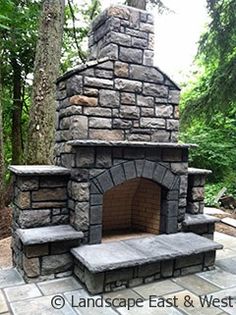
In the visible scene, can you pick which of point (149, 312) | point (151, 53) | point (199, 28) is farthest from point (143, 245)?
point (199, 28)

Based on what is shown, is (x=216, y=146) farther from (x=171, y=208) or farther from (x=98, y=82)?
(x=98, y=82)

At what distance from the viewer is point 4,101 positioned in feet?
19.8

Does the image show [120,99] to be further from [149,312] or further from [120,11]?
[149,312]

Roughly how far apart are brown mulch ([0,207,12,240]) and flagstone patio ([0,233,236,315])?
4.24 feet

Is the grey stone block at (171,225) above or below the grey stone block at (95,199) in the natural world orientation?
below

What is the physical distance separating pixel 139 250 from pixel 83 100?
5.09 ft

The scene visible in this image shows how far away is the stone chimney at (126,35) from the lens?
3096 mm

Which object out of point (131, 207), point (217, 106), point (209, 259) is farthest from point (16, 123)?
point (209, 259)

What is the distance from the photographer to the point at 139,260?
2637 mm

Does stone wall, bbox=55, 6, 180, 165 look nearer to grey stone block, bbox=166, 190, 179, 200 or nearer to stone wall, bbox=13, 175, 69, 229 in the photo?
stone wall, bbox=13, 175, 69, 229

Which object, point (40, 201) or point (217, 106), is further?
point (217, 106)

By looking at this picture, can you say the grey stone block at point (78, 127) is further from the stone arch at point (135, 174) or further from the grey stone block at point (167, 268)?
the grey stone block at point (167, 268)

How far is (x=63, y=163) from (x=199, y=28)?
7.87 meters

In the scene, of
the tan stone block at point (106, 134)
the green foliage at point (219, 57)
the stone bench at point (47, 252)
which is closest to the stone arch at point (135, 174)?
the tan stone block at point (106, 134)
